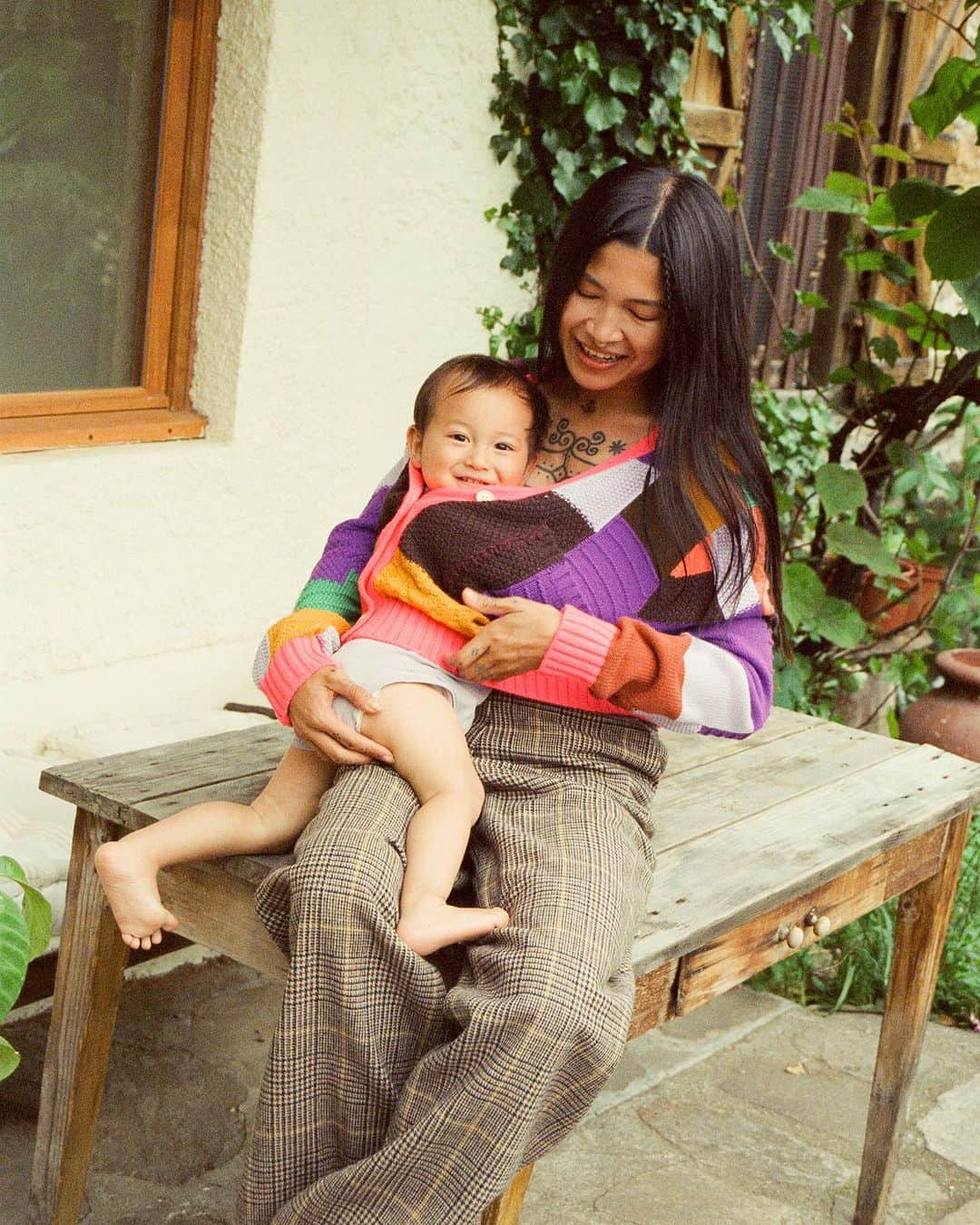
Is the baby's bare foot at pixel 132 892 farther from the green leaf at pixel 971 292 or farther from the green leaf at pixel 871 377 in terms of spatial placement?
the green leaf at pixel 871 377

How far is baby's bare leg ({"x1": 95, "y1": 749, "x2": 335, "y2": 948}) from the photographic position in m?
1.92

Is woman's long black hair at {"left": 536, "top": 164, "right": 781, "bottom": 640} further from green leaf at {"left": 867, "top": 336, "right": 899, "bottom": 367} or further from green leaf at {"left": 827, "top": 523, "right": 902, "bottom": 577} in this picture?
green leaf at {"left": 867, "top": 336, "right": 899, "bottom": 367}

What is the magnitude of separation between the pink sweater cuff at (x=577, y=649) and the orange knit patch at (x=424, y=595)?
0.39ft

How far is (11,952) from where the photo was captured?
1.71 m

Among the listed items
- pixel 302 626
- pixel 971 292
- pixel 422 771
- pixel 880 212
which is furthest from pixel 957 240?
pixel 422 771

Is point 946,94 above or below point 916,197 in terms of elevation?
above

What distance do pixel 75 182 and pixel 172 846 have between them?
1948 millimetres

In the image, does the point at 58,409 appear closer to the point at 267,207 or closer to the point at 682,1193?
the point at 267,207

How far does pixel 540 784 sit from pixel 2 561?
1586 millimetres

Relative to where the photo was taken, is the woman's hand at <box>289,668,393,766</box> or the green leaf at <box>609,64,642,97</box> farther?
the green leaf at <box>609,64,642,97</box>

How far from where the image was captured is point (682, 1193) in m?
2.72

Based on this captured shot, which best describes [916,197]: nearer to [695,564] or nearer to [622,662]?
[695,564]

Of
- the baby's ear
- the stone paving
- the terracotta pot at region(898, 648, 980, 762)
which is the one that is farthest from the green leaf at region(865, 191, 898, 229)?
the baby's ear

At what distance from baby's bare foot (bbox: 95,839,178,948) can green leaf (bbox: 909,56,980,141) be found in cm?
245
